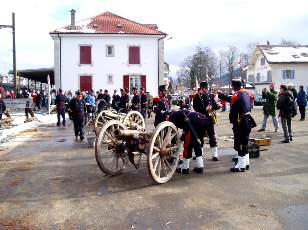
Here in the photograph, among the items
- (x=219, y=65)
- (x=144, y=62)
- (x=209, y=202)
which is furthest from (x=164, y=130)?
(x=219, y=65)

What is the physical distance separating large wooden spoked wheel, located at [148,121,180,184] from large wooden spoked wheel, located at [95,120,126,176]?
2.70 feet

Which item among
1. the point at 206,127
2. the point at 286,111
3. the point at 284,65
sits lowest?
the point at 206,127

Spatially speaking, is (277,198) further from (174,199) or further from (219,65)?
(219,65)

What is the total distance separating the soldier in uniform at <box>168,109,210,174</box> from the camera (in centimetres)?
886

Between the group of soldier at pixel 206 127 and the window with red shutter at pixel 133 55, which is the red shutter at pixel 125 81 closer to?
the window with red shutter at pixel 133 55

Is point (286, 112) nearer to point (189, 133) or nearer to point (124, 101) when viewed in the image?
point (189, 133)

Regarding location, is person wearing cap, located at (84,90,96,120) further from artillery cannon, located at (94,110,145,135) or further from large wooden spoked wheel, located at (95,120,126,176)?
large wooden spoked wheel, located at (95,120,126,176)

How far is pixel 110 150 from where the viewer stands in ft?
28.0

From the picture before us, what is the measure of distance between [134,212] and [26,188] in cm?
246

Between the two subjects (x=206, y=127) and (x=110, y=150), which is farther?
(x=206, y=127)

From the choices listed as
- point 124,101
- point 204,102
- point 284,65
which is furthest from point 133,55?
point 204,102

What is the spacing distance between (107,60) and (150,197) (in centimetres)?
3881

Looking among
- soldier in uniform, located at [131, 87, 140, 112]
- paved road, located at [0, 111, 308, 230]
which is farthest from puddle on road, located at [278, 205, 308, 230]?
soldier in uniform, located at [131, 87, 140, 112]

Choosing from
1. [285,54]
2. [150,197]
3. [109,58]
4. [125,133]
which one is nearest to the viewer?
[150,197]
